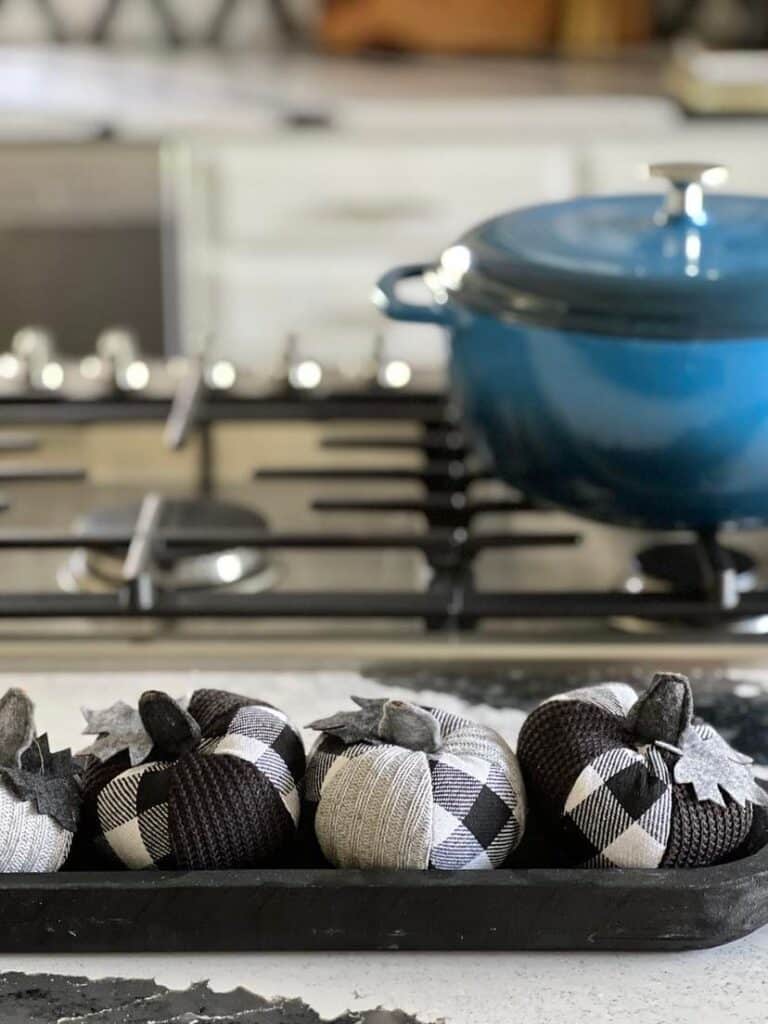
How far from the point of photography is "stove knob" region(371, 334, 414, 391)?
104 centimetres

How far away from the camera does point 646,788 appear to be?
1.61 ft

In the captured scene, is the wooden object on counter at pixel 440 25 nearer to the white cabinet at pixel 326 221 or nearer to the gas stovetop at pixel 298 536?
the white cabinet at pixel 326 221

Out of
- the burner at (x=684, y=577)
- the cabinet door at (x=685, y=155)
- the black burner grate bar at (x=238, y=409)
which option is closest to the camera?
the burner at (x=684, y=577)

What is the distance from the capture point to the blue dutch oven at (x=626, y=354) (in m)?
0.72

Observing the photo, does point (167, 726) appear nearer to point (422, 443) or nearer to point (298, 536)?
point (298, 536)

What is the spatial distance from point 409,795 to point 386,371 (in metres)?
0.59

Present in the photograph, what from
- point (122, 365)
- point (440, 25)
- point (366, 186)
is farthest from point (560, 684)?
point (440, 25)

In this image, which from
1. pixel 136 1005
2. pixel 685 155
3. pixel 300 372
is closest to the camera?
pixel 136 1005

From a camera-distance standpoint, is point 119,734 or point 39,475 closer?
point 119,734

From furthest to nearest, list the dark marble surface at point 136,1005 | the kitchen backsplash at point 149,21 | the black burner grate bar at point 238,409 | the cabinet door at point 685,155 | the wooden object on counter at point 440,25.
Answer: the kitchen backsplash at point 149,21, the wooden object on counter at point 440,25, the cabinet door at point 685,155, the black burner grate bar at point 238,409, the dark marble surface at point 136,1005

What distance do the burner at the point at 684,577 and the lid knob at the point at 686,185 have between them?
0.17m

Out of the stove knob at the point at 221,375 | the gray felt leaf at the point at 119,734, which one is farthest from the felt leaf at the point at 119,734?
the stove knob at the point at 221,375

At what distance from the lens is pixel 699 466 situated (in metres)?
0.74

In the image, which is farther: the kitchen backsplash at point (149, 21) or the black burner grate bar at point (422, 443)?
the kitchen backsplash at point (149, 21)
